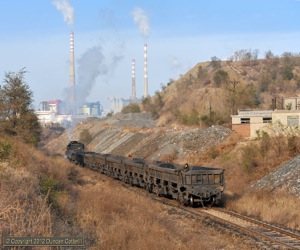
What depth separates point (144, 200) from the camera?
75.8ft

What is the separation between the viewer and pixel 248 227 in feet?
56.3

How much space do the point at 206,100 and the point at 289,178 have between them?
77.4 metres

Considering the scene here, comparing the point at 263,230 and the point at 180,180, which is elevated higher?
the point at 180,180

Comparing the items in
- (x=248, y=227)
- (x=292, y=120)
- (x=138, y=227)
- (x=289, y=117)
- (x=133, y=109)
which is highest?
(x=133, y=109)

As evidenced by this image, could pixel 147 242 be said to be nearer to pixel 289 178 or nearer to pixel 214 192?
pixel 214 192

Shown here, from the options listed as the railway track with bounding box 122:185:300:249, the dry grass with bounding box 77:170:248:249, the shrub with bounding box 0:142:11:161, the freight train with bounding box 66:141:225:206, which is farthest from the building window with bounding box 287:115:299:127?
the shrub with bounding box 0:142:11:161

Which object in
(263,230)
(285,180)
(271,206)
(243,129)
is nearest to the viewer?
(263,230)

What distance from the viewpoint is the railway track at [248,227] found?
570 inches

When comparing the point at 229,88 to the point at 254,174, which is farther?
the point at 229,88

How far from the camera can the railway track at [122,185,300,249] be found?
570 inches

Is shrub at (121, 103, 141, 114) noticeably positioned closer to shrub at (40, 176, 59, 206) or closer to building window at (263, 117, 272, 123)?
building window at (263, 117, 272, 123)

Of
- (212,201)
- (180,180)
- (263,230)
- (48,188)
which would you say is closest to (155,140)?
(180,180)

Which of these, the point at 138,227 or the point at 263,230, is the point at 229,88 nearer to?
the point at 263,230

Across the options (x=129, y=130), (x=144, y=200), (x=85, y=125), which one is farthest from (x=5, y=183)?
(x=85, y=125)
